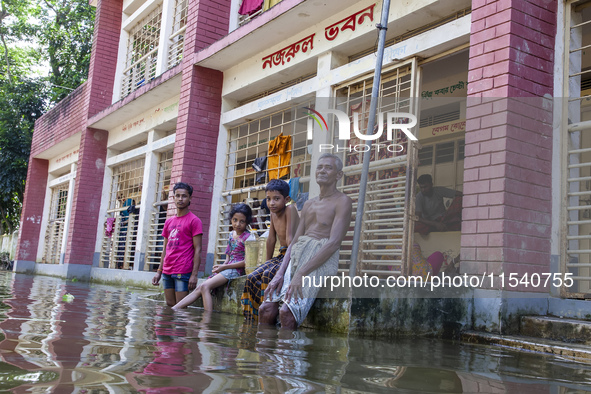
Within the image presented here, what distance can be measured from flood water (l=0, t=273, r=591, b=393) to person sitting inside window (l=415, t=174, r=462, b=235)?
12.4 feet

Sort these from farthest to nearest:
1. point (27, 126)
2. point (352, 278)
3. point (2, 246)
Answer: point (2, 246) < point (27, 126) < point (352, 278)

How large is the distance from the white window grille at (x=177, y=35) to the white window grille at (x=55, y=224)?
860cm

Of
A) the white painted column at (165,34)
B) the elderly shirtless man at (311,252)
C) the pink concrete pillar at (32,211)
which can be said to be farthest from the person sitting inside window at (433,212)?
the pink concrete pillar at (32,211)

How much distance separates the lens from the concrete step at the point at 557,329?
415 cm

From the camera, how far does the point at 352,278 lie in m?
4.38

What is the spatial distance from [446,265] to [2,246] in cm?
2200

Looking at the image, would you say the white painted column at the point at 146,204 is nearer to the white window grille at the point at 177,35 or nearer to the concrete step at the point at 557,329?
the white window grille at the point at 177,35

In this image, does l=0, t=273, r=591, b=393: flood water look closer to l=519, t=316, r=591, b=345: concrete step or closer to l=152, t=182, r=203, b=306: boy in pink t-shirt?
l=519, t=316, r=591, b=345: concrete step

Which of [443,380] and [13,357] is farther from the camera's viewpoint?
[443,380]

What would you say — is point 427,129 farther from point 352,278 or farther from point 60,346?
point 60,346

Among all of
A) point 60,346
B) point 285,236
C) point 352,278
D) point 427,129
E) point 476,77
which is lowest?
point 60,346

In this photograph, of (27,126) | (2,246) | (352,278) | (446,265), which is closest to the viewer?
(352,278)

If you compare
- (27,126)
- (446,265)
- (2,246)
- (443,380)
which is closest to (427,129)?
(446,265)

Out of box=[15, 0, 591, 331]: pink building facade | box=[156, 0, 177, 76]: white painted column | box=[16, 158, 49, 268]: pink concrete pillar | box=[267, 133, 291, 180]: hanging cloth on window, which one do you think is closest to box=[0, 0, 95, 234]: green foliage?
box=[16, 158, 49, 268]: pink concrete pillar
